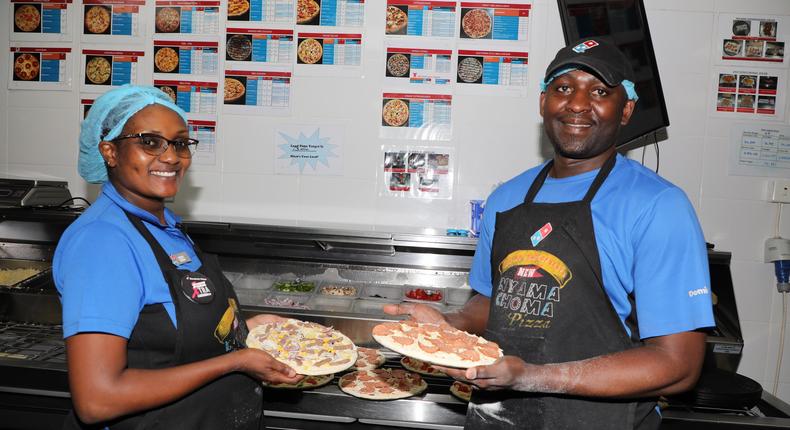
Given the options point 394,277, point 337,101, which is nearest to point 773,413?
point 394,277

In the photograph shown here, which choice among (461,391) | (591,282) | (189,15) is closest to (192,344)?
(591,282)

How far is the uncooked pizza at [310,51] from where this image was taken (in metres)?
4.24

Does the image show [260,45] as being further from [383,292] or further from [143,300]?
[143,300]

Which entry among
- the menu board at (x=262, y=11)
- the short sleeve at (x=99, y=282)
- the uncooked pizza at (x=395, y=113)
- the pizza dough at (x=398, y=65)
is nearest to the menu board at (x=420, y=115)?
the uncooked pizza at (x=395, y=113)

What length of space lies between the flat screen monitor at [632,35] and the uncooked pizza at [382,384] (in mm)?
1927

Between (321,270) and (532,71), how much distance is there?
82.1 inches

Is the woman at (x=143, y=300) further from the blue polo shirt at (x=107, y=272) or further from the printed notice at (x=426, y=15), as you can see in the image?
the printed notice at (x=426, y=15)

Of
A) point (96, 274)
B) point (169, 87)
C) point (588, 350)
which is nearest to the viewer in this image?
point (96, 274)

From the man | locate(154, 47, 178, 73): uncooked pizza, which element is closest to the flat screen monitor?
the man

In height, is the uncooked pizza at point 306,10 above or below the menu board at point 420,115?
above

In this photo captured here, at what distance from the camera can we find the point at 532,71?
13.5ft

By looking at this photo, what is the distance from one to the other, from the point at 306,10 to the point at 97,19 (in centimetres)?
166

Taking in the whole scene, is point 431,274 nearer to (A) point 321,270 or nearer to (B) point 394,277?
(B) point 394,277

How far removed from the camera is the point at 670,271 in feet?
5.52
